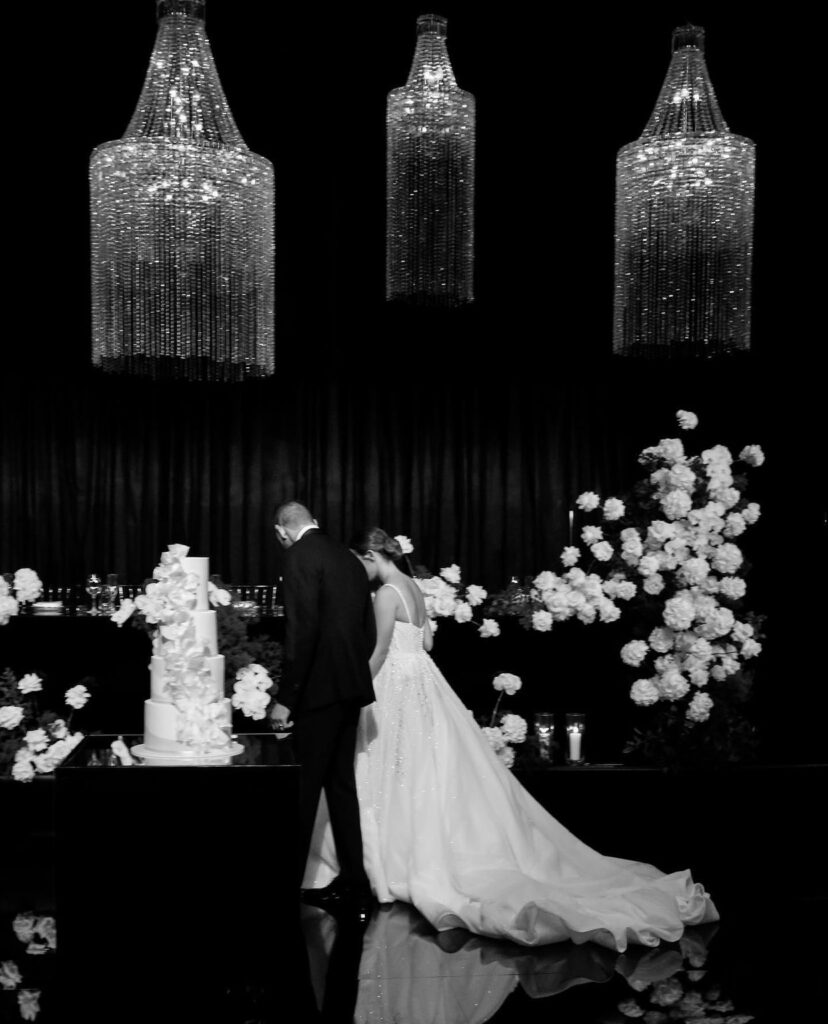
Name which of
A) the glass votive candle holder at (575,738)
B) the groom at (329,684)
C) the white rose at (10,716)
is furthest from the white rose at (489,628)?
the white rose at (10,716)

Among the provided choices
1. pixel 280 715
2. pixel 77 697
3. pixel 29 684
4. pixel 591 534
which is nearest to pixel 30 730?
pixel 29 684

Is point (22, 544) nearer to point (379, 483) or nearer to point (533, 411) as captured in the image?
point (379, 483)

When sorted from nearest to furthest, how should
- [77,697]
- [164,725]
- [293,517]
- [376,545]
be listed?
[164,725], [293,517], [376,545], [77,697]

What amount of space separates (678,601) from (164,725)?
2.94 m

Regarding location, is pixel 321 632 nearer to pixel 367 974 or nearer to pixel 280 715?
pixel 280 715

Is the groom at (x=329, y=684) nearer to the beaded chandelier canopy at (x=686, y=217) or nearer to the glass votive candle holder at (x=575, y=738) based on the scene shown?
the glass votive candle holder at (x=575, y=738)

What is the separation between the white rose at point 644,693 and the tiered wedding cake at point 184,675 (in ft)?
8.07

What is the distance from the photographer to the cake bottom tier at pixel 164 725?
493 centimetres

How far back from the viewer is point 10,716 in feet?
21.1

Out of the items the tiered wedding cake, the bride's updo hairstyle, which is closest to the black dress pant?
the tiered wedding cake

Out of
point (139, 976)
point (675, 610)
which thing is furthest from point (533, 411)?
point (139, 976)

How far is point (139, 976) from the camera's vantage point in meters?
4.61

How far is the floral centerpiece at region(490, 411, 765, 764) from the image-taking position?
6727 millimetres

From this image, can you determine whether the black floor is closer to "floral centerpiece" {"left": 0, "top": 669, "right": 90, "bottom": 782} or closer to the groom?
the groom
